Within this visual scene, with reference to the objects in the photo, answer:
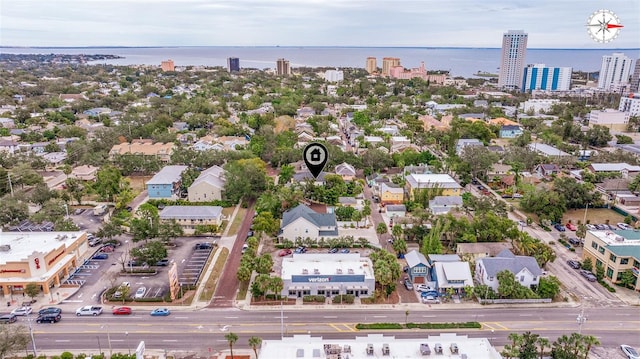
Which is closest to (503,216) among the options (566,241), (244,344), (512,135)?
(566,241)

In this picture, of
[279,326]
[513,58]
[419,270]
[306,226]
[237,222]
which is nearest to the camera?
[279,326]

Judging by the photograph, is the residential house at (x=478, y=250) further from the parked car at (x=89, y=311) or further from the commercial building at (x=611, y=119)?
the commercial building at (x=611, y=119)

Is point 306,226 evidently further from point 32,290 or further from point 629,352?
point 629,352

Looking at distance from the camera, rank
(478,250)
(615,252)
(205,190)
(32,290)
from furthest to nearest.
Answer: (205,190) < (478,250) < (615,252) < (32,290)

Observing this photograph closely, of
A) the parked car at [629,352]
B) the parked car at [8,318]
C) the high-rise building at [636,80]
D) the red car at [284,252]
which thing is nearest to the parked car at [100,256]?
the parked car at [8,318]

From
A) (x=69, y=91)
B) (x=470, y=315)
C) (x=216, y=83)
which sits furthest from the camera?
(x=216, y=83)

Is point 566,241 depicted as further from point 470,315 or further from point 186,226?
point 186,226

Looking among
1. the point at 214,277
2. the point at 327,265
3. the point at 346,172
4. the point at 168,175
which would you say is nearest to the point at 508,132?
the point at 346,172
